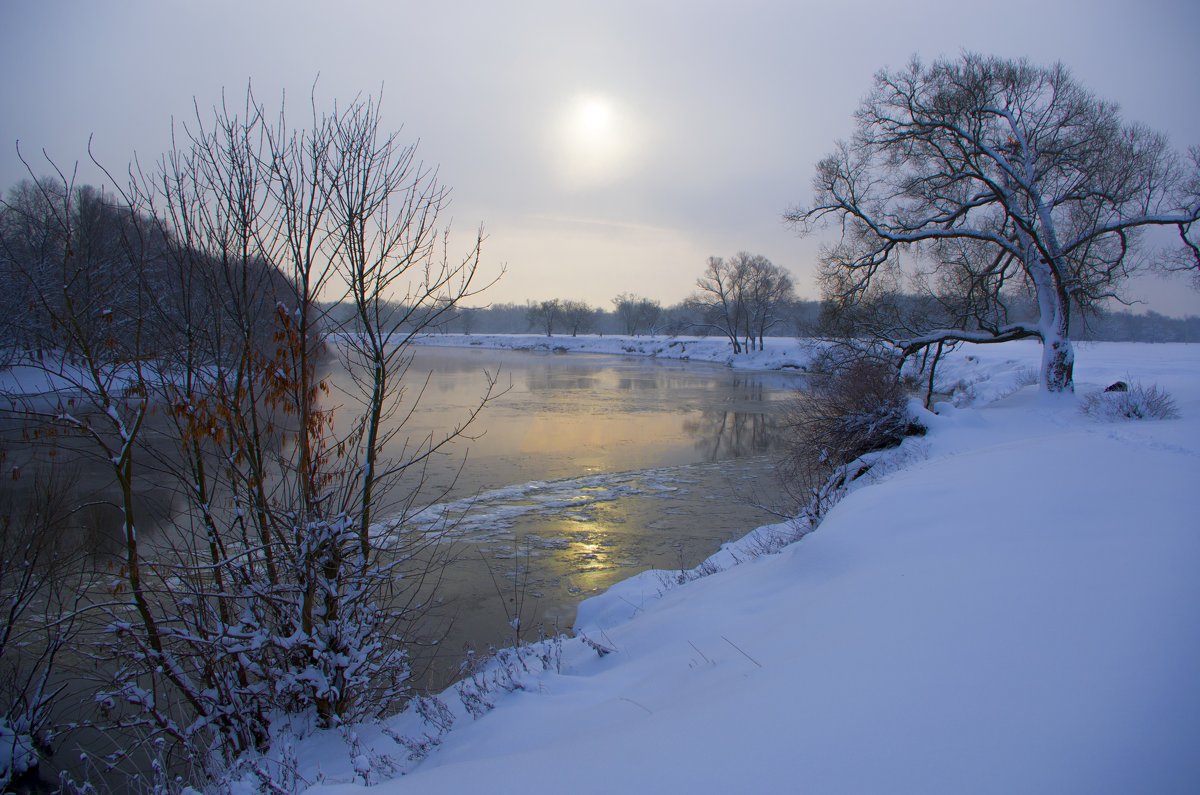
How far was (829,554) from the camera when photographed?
474cm

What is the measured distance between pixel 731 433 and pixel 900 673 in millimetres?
16564

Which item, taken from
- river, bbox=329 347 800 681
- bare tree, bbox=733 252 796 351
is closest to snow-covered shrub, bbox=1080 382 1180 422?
river, bbox=329 347 800 681

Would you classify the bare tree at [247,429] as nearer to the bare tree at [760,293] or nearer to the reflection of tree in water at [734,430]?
the reflection of tree in water at [734,430]

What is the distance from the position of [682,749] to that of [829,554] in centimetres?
277

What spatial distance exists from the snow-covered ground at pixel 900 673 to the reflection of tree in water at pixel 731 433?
33.2 ft

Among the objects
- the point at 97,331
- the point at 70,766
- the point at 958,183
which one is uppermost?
the point at 958,183

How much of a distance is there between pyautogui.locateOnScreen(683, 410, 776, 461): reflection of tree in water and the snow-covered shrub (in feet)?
23.2

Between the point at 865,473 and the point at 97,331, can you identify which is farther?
the point at 865,473

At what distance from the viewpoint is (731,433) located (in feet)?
62.0

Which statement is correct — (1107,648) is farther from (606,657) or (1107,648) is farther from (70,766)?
(70,766)

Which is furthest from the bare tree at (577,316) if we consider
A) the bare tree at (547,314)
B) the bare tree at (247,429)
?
the bare tree at (247,429)

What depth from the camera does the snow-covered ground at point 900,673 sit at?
202 cm

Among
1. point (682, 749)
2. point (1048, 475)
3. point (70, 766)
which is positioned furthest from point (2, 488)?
point (1048, 475)

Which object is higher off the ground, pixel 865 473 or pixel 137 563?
pixel 137 563
